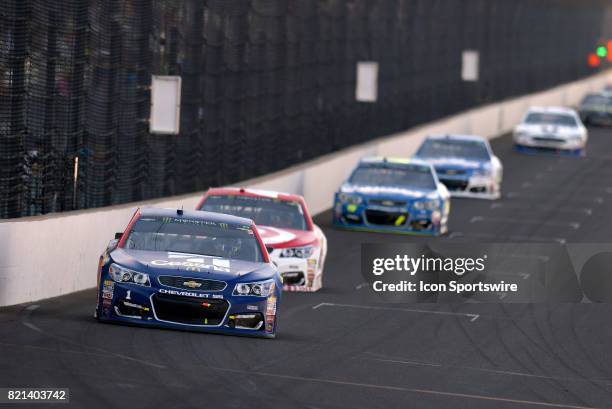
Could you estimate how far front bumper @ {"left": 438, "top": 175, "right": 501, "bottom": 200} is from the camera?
Answer: 3475 centimetres

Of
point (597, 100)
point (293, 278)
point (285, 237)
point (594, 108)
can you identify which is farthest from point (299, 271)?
point (597, 100)

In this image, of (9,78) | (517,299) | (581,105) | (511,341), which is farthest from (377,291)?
(581,105)

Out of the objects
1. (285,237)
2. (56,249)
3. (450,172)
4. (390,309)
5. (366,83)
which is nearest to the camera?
(56,249)

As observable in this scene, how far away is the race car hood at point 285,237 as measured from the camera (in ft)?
63.6

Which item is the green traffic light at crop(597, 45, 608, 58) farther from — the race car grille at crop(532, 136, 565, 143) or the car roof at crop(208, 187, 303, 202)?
the car roof at crop(208, 187, 303, 202)

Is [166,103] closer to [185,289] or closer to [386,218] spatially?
[386,218]

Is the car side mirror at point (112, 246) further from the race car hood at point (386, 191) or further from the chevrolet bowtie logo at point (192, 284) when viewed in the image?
the race car hood at point (386, 191)

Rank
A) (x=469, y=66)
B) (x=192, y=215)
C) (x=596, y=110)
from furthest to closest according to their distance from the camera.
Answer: (x=596, y=110)
(x=469, y=66)
(x=192, y=215)

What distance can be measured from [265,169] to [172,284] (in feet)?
55.8

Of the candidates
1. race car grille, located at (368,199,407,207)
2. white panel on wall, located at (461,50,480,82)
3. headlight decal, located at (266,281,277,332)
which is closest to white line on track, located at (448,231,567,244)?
race car grille, located at (368,199,407,207)

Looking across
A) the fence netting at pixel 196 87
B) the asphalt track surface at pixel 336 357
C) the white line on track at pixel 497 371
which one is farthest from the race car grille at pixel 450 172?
the white line on track at pixel 497 371

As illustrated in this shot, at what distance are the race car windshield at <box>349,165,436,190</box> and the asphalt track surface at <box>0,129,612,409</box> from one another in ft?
22.9

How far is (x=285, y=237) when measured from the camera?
19703mm

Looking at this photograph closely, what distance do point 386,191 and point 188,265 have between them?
42.9ft
